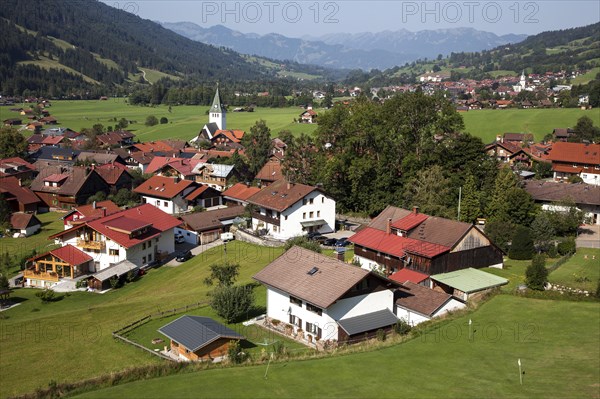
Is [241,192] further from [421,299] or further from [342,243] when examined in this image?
[421,299]

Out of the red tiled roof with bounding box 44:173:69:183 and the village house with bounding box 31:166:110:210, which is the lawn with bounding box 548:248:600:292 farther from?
the red tiled roof with bounding box 44:173:69:183

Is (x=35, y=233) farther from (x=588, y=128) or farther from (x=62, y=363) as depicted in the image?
(x=588, y=128)

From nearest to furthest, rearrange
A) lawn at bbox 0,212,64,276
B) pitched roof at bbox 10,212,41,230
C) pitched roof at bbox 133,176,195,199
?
lawn at bbox 0,212,64,276, pitched roof at bbox 10,212,41,230, pitched roof at bbox 133,176,195,199

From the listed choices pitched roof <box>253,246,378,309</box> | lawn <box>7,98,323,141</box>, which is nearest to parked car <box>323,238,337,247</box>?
pitched roof <box>253,246,378,309</box>

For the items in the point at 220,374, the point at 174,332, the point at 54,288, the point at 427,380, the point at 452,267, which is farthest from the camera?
the point at 54,288

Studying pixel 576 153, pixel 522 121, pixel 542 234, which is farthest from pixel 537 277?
pixel 522 121

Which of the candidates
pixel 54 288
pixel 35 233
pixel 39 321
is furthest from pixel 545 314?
pixel 35 233
